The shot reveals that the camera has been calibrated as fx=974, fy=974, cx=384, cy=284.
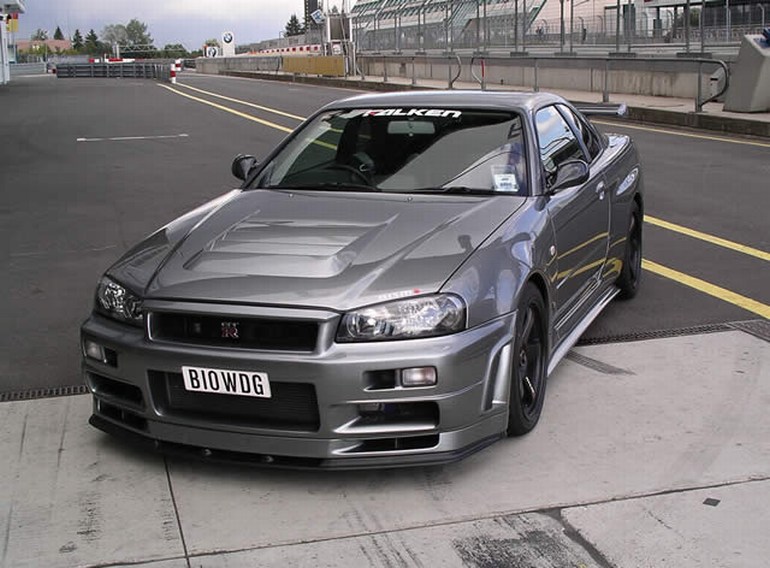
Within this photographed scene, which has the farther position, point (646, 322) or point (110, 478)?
point (646, 322)

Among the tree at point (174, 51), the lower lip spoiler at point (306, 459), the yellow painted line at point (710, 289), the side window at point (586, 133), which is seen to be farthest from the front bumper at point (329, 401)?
the tree at point (174, 51)

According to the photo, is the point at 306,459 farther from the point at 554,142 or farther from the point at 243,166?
the point at 554,142

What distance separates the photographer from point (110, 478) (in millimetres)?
3947

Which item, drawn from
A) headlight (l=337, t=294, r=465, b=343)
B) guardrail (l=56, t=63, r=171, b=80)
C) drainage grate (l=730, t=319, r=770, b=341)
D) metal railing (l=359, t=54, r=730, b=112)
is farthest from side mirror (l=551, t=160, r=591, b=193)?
guardrail (l=56, t=63, r=171, b=80)

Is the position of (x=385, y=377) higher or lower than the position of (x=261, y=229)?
lower

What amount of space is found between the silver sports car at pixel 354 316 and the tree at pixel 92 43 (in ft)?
519

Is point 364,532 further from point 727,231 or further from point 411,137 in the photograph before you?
point 727,231

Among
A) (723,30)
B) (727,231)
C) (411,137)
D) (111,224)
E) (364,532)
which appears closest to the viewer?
(364,532)

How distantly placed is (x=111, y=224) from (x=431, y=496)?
21.2 feet

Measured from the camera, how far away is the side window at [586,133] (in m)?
5.92

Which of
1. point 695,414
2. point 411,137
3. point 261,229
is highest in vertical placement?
point 411,137

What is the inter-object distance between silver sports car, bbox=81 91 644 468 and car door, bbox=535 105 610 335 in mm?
27

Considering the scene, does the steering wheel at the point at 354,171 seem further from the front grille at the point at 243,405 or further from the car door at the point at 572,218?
the front grille at the point at 243,405

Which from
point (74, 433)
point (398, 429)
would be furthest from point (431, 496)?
point (74, 433)
